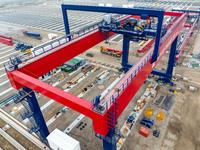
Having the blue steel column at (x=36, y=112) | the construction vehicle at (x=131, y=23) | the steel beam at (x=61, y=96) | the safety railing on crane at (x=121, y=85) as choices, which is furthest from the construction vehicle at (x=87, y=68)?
the steel beam at (x=61, y=96)

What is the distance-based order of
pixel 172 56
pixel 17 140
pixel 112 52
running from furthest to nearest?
1. pixel 112 52
2. pixel 172 56
3. pixel 17 140

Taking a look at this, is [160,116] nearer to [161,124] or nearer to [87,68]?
[161,124]

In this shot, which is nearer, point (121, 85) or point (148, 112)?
point (121, 85)

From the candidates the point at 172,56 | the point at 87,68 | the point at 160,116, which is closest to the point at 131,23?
the point at 172,56

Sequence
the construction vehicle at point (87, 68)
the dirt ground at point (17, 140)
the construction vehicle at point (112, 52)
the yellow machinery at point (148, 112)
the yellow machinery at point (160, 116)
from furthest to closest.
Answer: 1. the construction vehicle at point (112, 52)
2. the construction vehicle at point (87, 68)
3. the yellow machinery at point (148, 112)
4. the yellow machinery at point (160, 116)
5. the dirt ground at point (17, 140)

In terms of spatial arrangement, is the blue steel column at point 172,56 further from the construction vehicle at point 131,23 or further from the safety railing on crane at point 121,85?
the safety railing on crane at point 121,85

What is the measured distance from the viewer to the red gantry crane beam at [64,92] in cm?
1095

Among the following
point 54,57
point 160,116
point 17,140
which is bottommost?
point 17,140

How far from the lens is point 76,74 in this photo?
3384cm

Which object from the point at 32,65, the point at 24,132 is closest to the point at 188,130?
the point at 32,65

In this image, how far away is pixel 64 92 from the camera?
12.0 meters

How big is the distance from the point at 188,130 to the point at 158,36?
540 inches

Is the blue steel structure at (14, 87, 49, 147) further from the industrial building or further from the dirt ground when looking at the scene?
the dirt ground

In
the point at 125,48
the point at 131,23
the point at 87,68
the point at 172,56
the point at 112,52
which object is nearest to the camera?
the point at 131,23
